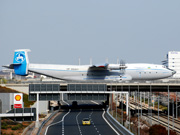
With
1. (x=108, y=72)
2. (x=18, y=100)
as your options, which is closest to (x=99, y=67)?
(x=108, y=72)

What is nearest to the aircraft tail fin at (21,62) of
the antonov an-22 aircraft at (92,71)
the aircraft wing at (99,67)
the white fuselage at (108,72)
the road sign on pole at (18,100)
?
the antonov an-22 aircraft at (92,71)

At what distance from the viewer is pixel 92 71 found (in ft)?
329

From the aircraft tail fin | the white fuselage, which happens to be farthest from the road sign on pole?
the aircraft tail fin

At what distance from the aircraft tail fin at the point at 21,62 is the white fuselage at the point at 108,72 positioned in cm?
154

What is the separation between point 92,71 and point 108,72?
4650 mm

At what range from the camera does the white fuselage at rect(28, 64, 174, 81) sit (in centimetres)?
9950

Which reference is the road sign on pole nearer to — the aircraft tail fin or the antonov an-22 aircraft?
the antonov an-22 aircraft

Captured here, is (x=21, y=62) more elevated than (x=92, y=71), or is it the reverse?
(x=21, y=62)

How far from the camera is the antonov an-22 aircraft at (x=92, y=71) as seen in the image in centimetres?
9912

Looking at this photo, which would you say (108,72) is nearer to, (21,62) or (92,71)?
(92,71)

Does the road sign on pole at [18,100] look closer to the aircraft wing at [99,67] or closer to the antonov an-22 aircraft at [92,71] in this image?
the antonov an-22 aircraft at [92,71]

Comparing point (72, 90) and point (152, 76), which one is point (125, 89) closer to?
point (152, 76)

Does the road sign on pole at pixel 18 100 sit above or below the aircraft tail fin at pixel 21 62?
below

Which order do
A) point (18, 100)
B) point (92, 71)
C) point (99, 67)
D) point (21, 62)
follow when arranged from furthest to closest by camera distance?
point (92, 71) < point (21, 62) < point (99, 67) < point (18, 100)
